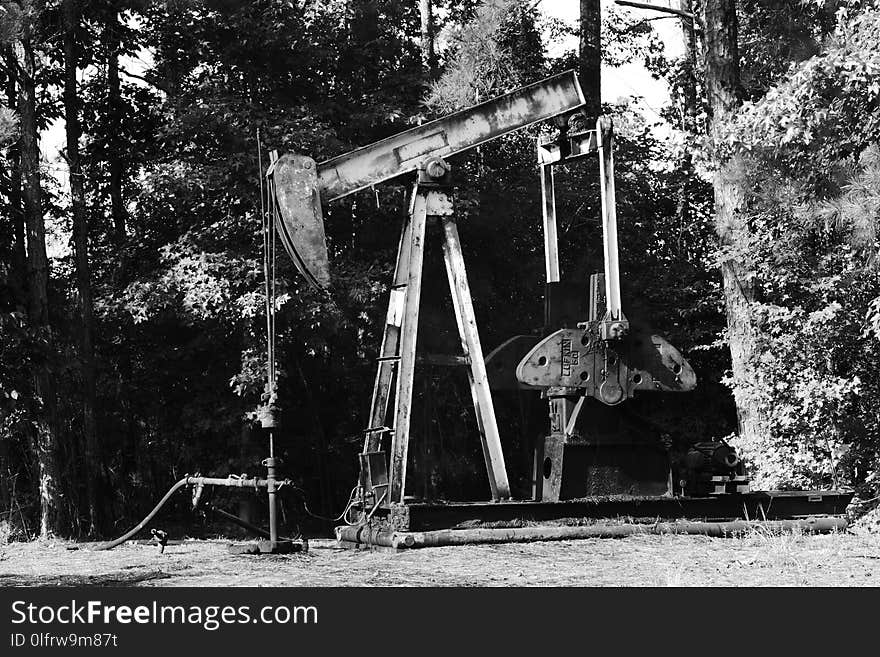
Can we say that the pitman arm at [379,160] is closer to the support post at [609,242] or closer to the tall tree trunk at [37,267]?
the support post at [609,242]

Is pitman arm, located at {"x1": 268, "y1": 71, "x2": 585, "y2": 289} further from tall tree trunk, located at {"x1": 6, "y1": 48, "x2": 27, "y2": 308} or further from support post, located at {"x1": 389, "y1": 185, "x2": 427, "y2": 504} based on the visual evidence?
tall tree trunk, located at {"x1": 6, "y1": 48, "x2": 27, "y2": 308}

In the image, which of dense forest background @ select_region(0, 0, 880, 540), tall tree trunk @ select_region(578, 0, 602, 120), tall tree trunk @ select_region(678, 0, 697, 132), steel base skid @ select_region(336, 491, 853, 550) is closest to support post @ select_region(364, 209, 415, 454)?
steel base skid @ select_region(336, 491, 853, 550)

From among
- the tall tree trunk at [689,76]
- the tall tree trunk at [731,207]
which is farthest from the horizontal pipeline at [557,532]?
the tall tree trunk at [689,76]

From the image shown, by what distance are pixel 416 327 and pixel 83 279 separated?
680 centimetres

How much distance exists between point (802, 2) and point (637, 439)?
7.43 metres

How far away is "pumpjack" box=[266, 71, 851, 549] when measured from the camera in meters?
9.50

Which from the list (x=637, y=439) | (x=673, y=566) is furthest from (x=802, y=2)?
(x=673, y=566)

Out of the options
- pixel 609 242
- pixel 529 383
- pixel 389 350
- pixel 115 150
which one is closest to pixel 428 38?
pixel 115 150

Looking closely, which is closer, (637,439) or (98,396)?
(637,439)

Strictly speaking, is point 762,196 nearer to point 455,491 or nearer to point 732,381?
point 732,381

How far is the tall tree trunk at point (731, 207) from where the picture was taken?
14.0 m

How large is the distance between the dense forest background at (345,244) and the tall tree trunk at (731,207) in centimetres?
4

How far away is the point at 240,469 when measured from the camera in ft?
50.3

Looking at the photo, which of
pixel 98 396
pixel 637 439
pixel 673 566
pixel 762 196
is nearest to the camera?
pixel 673 566
